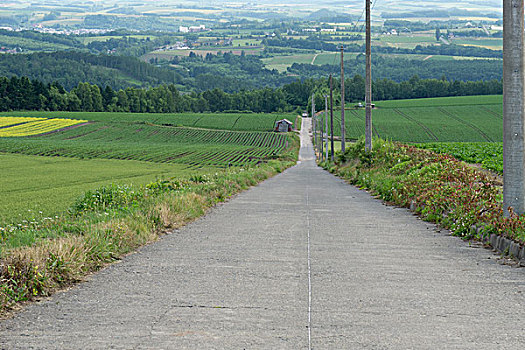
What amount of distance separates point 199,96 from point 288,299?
178 m

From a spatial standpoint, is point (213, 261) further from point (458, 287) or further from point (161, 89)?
point (161, 89)

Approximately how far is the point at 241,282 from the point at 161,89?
163 metres

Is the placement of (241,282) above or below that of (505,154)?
below

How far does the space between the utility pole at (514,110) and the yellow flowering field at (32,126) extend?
96.4m

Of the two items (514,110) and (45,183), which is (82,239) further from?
(45,183)

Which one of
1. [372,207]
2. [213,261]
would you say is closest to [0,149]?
[372,207]

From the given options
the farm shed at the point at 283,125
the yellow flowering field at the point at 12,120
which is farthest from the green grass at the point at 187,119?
the yellow flowering field at the point at 12,120

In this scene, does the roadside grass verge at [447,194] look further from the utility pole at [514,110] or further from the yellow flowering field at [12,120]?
the yellow flowering field at [12,120]

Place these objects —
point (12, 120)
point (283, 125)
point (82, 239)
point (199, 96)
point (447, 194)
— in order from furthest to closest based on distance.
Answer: point (199, 96) → point (283, 125) → point (12, 120) → point (447, 194) → point (82, 239)

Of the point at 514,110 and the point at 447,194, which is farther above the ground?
the point at 514,110

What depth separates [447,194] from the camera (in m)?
12.6

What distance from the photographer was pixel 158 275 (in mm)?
7039

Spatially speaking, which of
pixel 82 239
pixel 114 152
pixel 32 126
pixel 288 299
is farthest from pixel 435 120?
pixel 288 299

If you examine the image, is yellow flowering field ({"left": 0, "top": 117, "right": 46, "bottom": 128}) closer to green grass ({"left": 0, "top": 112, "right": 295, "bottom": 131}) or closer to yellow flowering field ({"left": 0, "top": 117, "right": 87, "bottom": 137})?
yellow flowering field ({"left": 0, "top": 117, "right": 87, "bottom": 137})
